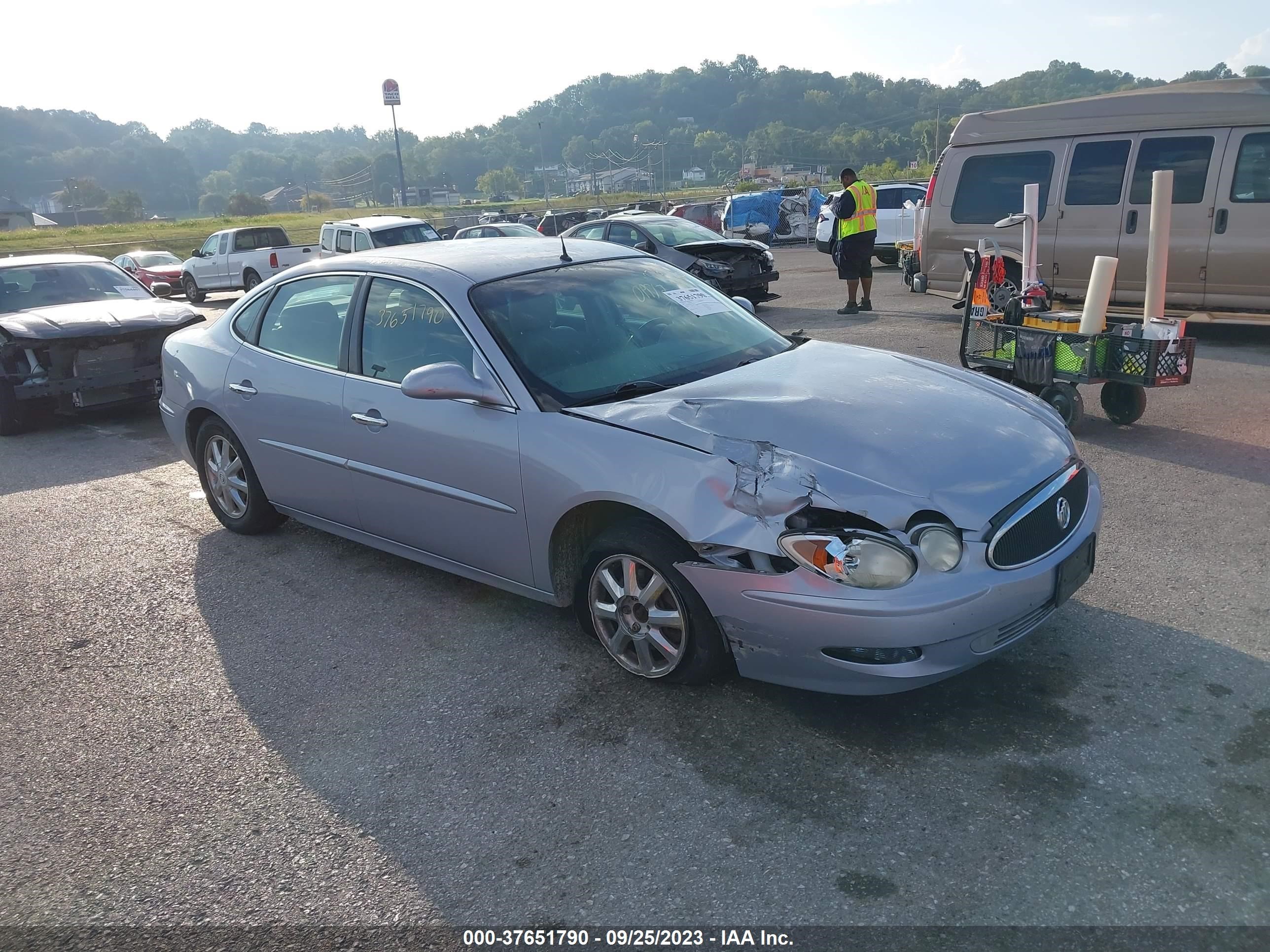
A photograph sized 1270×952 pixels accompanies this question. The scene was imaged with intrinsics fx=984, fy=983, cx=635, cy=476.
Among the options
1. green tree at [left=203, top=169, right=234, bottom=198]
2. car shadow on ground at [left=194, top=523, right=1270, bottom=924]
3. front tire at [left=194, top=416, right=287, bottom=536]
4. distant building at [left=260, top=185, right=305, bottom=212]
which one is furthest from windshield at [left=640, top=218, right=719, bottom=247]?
green tree at [left=203, top=169, right=234, bottom=198]

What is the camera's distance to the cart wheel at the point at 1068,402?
6750 mm

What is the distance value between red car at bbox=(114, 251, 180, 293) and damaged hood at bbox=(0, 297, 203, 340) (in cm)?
1464

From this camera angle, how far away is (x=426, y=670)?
400 centimetres

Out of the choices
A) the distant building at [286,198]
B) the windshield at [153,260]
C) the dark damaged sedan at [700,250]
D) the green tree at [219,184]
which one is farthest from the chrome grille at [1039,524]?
the green tree at [219,184]

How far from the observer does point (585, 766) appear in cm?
326

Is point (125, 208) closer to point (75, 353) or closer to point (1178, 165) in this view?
point (75, 353)

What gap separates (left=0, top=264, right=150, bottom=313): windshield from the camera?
9.47 metres

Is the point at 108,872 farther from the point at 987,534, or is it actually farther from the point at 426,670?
the point at 987,534

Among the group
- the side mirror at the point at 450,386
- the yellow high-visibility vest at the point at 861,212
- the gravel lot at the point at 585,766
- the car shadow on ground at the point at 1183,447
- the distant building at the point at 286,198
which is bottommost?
the gravel lot at the point at 585,766

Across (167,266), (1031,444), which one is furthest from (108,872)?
(167,266)

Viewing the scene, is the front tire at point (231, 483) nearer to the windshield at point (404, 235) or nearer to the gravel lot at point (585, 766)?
the gravel lot at point (585, 766)

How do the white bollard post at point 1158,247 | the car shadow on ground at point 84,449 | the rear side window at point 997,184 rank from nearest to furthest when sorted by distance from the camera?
the white bollard post at point 1158,247, the car shadow on ground at point 84,449, the rear side window at point 997,184

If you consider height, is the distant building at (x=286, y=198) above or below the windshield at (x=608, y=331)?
above

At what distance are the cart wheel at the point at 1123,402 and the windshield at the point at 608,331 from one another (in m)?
3.44
